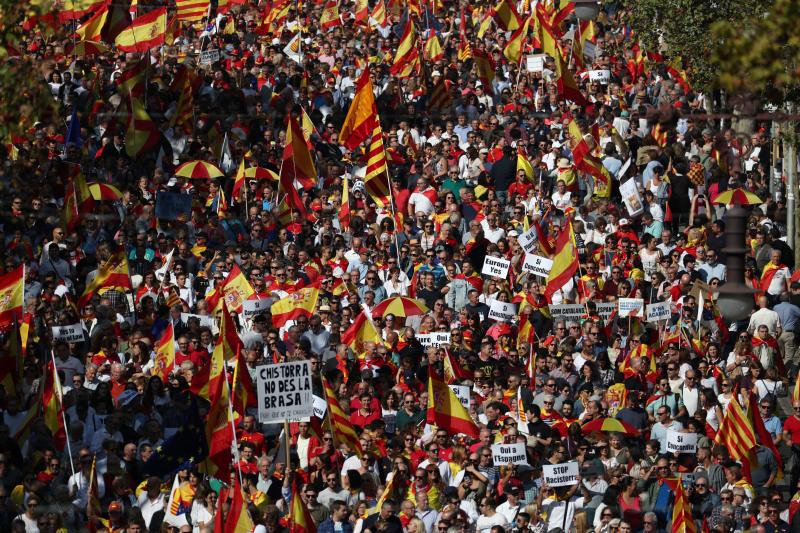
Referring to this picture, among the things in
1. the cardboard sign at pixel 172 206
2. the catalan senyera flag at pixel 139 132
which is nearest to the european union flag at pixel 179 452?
the cardboard sign at pixel 172 206

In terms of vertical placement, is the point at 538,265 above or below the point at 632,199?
below

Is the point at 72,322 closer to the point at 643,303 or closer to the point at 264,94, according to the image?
the point at 643,303

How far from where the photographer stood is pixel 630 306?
2633cm

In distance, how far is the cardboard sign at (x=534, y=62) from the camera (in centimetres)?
3597

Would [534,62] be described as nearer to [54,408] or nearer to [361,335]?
[361,335]

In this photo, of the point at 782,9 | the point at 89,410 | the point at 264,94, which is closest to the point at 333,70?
the point at 264,94

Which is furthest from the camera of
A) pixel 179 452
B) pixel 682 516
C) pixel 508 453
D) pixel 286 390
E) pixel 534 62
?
pixel 534 62

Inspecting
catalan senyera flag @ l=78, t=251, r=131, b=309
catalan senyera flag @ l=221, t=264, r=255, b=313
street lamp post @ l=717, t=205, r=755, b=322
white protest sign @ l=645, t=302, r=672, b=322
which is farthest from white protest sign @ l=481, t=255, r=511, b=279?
street lamp post @ l=717, t=205, r=755, b=322

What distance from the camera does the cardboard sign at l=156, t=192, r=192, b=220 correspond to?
30.6 meters

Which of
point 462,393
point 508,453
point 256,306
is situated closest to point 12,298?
point 256,306

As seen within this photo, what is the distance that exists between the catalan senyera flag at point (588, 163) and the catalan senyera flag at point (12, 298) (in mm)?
8960

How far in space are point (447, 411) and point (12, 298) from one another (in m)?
5.57

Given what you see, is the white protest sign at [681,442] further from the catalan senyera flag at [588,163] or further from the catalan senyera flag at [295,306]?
the catalan senyera flag at [588,163]

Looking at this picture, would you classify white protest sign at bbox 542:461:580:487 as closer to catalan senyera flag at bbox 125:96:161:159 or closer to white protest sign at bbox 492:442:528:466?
white protest sign at bbox 492:442:528:466
